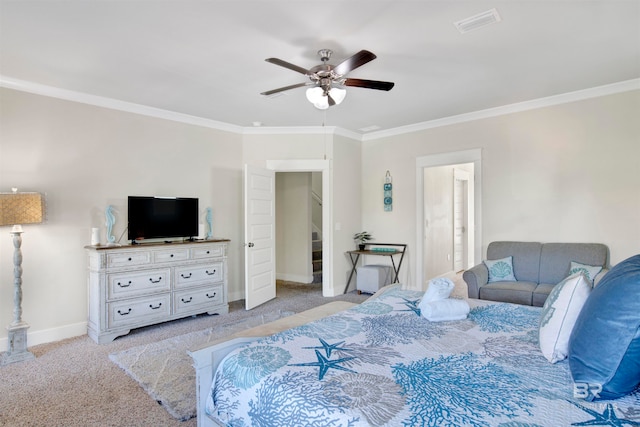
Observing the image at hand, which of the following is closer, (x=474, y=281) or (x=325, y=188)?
(x=474, y=281)

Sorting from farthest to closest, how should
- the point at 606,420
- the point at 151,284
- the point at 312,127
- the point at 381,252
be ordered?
the point at 381,252
the point at 312,127
the point at 151,284
the point at 606,420

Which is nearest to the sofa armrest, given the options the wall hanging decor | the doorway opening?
the wall hanging decor

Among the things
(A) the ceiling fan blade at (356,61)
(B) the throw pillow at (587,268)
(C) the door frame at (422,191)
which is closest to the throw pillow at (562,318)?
(A) the ceiling fan blade at (356,61)

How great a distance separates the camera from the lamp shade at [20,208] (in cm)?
308

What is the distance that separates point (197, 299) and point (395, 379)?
3427 millimetres

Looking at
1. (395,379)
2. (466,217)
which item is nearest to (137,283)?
(395,379)

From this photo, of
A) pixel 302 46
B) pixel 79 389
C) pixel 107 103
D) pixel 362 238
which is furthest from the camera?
pixel 362 238

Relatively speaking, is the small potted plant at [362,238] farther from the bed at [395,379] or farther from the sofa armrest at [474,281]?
the bed at [395,379]

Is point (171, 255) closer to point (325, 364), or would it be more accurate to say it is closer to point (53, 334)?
point (53, 334)

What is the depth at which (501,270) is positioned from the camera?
414cm

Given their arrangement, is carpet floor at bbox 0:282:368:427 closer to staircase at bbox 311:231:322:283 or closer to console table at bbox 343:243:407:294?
console table at bbox 343:243:407:294

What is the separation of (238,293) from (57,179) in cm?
273

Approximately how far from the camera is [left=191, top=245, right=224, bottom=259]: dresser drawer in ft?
14.0

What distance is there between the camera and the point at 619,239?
380 cm
